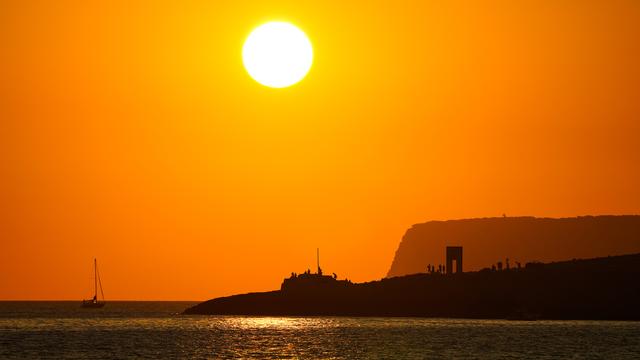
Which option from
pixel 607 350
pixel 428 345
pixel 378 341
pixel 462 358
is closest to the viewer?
pixel 462 358

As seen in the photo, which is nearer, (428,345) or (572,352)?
(572,352)

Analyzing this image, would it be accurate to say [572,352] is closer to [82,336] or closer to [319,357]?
[319,357]

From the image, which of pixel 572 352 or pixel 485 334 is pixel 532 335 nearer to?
pixel 485 334

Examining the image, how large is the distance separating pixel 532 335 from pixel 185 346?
51815 mm

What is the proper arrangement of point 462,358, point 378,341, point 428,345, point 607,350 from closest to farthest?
1. point 462,358
2. point 607,350
3. point 428,345
4. point 378,341

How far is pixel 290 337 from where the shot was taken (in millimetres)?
186625

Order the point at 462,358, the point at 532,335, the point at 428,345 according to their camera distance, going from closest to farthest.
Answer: the point at 462,358 < the point at 428,345 < the point at 532,335

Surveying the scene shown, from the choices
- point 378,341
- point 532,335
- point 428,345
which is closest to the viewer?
point 428,345

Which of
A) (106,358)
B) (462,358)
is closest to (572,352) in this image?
(462,358)

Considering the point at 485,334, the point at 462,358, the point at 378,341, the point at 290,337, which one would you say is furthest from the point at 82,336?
the point at 462,358

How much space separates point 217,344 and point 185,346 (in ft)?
17.4

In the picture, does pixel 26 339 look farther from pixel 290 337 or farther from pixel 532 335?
pixel 532 335

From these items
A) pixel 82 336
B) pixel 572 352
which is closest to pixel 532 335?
pixel 572 352

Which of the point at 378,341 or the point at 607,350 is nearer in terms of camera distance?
the point at 607,350
